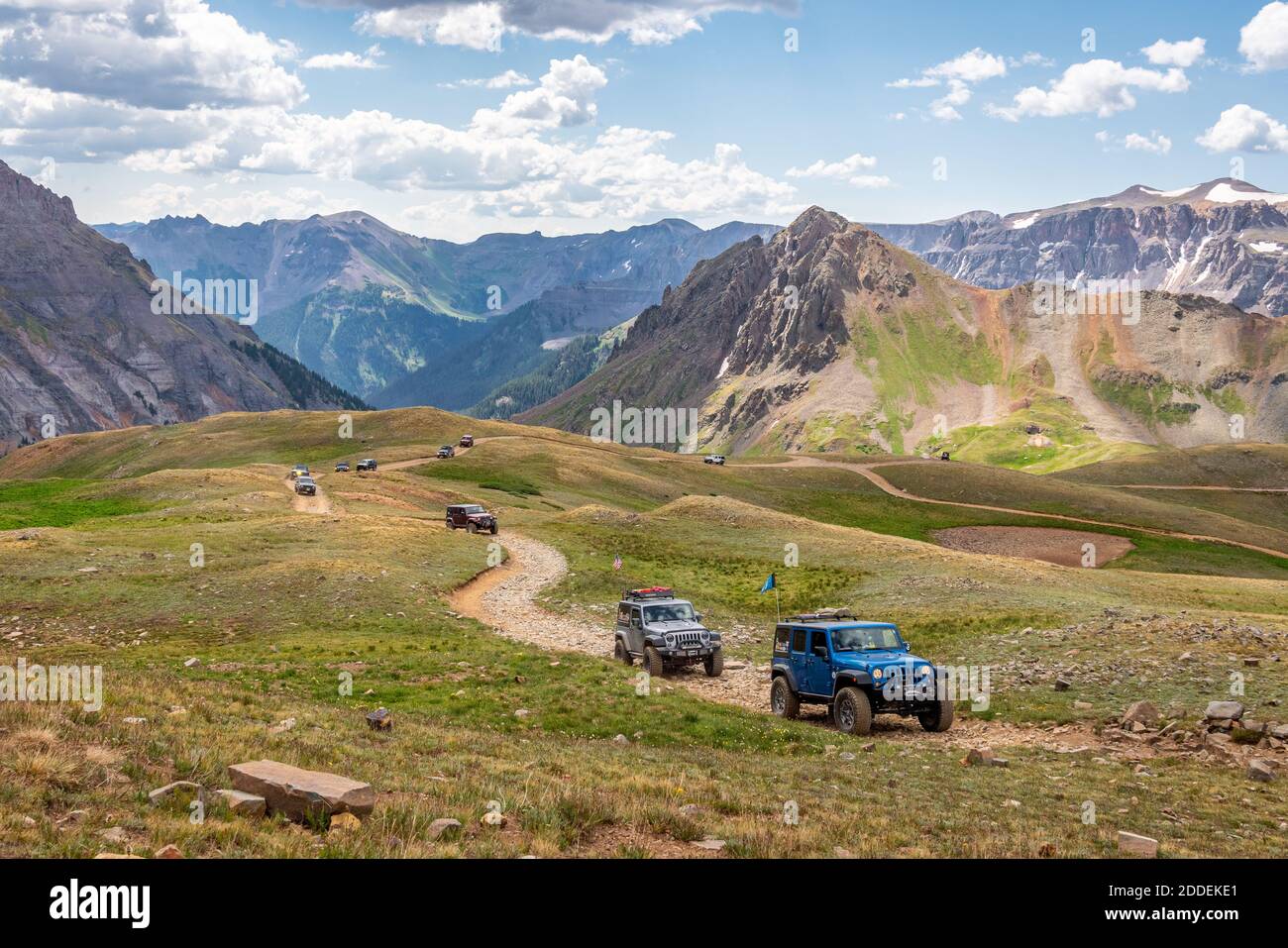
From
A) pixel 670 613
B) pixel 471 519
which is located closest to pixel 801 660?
pixel 670 613

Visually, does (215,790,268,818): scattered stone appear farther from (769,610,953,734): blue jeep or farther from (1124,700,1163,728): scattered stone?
(1124,700,1163,728): scattered stone

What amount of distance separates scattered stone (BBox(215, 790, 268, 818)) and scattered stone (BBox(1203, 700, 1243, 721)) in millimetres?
Answer: 21457

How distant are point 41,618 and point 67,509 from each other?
41574 millimetres

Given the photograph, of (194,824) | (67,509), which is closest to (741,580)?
(194,824)

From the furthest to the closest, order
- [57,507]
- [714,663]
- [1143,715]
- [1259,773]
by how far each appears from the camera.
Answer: [57,507]
[714,663]
[1143,715]
[1259,773]

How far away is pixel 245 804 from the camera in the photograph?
13.1 metres

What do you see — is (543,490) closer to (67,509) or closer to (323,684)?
(67,509)

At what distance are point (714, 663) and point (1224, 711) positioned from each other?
1524 cm

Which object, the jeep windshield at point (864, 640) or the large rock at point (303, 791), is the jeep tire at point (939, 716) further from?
the large rock at point (303, 791)

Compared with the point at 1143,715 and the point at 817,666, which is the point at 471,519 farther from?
the point at 1143,715

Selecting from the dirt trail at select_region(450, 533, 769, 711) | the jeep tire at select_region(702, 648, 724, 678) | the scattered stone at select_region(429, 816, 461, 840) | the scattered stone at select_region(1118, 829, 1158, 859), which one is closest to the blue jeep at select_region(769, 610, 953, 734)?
the dirt trail at select_region(450, 533, 769, 711)

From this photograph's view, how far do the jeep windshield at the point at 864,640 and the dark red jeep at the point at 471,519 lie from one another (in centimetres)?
4767

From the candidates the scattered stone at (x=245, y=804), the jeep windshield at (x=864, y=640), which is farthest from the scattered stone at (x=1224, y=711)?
the scattered stone at (x=245, y=804)
